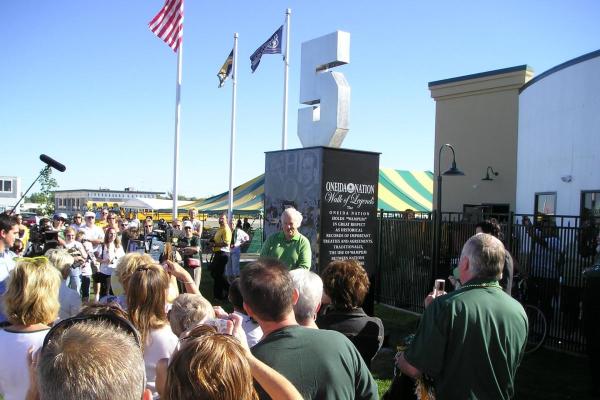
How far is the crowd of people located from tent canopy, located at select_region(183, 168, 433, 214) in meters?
16.0

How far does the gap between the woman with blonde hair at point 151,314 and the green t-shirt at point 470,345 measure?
143cm

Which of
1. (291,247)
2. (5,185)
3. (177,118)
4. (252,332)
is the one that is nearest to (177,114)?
(177,118)

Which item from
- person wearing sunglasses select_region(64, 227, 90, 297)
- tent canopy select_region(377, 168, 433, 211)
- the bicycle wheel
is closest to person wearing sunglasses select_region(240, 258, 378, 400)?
the bicycle wheel

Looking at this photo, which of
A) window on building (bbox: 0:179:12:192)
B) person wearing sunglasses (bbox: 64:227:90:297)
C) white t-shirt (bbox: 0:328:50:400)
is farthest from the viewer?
window on building (bbox: 0:179:12:192)

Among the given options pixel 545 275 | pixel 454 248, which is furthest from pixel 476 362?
pixel 454 248

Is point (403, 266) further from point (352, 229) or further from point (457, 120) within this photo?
point (457, 120)

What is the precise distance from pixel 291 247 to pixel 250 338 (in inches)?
81.5

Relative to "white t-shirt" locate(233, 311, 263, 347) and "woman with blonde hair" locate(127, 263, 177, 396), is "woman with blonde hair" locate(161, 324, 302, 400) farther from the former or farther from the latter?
"white t-shirt" locate(233, 311, 263, 347)

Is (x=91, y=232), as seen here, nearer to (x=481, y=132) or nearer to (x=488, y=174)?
(x=488, y=174)

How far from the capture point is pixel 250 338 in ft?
11.4

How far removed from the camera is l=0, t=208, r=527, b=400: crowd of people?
1409 mm

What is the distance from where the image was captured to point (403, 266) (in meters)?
10.1

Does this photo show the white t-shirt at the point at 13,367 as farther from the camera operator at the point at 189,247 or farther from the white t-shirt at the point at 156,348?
the camera operator at the point at 189,247

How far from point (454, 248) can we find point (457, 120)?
1087 centimetres
